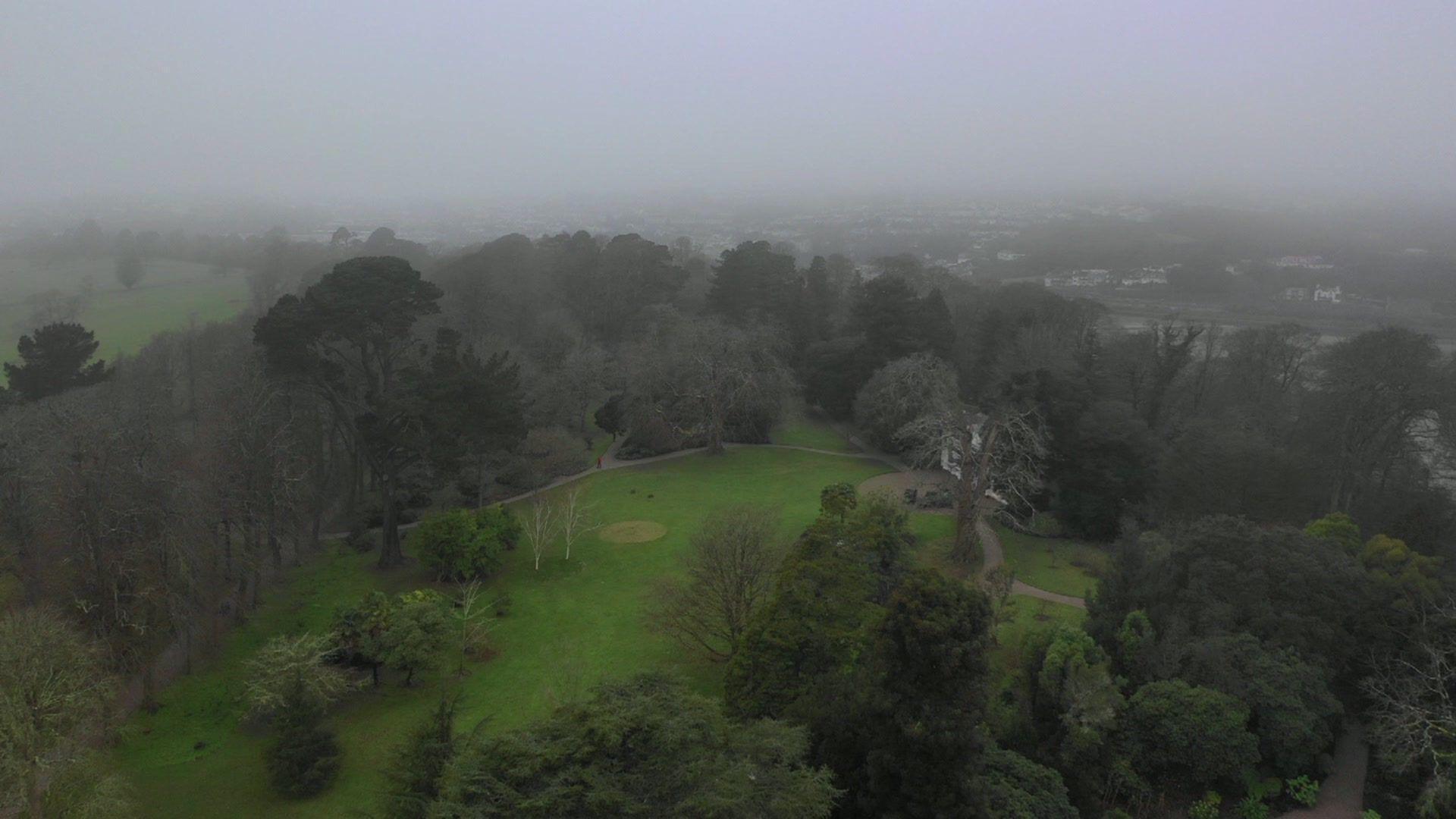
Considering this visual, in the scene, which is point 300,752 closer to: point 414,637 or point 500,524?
point 414,637

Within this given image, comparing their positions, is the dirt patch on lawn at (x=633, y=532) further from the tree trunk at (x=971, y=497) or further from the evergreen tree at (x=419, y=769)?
the evergreen tree at (x=419, y=769)

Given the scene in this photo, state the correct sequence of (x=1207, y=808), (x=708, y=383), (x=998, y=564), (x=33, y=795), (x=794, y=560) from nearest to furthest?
(x=33, y=795) < (x=1207, y=808) < (x=794, y=560) < (x=998, y=564) < (x=708, y=383)

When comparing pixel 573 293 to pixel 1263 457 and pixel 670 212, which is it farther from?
pixel 670 212

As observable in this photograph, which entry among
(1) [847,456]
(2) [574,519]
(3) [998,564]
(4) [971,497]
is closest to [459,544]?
(2) [574,519]

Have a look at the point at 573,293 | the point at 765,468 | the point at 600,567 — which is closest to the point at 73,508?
the point at 600,567

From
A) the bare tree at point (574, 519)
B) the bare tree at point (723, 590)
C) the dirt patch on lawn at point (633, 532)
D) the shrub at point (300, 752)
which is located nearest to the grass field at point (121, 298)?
the bare tree at point (574, 519)

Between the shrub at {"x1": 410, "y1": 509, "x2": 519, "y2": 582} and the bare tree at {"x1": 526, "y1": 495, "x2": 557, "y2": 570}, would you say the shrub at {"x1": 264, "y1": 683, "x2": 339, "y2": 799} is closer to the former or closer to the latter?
the shrub at {"x1": 410, "y1": 509, "x2": 519, "y2": 582}

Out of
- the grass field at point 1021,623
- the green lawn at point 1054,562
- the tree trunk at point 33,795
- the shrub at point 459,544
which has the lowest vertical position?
the green lawn at point 1054,562

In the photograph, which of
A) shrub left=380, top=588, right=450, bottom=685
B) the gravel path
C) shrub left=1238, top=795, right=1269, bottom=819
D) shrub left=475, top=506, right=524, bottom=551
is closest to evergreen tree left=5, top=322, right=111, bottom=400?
shrub left=475, top=506, right=524, bottom=551
